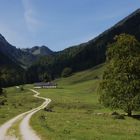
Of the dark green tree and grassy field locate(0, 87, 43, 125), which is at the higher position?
the dark green tree

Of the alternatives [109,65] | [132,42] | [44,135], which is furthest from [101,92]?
[44,135]

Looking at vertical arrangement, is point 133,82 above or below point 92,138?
above

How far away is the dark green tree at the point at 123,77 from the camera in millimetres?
68312

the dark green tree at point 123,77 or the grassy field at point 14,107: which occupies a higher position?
the dark green tree at point 123,77

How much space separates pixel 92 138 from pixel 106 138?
1.38 metres

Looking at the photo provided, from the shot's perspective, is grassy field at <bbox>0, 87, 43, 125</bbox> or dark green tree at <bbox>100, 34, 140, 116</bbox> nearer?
dark green tree at <bbox>100, 34, 140, 116</bbox>

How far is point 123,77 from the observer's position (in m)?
69.4

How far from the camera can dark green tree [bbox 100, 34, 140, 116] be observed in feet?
224

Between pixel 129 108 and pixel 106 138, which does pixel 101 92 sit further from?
pixel 106 138

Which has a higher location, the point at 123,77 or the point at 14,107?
the point at 123,77

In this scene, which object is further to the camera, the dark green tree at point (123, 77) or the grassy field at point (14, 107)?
the grassy field at point (14, 107)

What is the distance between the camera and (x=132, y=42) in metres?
70.8

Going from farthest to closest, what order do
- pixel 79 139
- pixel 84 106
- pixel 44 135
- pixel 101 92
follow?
pixel 84 106 < pixel 101 92 < pixel 44 135 < pixel 79 139

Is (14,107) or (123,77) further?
(14,107)
